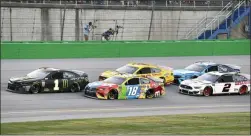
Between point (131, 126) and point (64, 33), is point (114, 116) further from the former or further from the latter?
point (64, 33)

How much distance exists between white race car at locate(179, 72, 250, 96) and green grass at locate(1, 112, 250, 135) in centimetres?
545

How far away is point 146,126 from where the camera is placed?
56.0ft

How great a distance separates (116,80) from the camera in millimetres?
24312

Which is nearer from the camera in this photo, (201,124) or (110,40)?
(201,124)

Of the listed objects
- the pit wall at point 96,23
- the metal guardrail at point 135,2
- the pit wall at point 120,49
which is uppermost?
the metal guardrail at point 135,2

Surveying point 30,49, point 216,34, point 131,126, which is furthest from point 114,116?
point 216,34

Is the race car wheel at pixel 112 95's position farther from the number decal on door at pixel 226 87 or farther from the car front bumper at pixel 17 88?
the number decal on door at pixel 226 87

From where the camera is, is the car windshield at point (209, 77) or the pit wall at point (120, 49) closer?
the car windshield at point (209, 77)

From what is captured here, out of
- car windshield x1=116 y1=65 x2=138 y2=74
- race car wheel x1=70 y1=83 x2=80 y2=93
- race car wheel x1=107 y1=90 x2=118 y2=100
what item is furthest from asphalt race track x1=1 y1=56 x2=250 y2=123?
car windshield x1=116 y1=65 x2=138 y2=74

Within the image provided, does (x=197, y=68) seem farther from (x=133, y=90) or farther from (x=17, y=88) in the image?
(x=17, y=88)

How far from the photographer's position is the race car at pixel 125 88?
76.7ft

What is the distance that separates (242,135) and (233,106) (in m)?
8.50

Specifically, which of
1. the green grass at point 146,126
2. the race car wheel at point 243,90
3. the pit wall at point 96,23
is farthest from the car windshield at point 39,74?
the race car wheel at point 243,90

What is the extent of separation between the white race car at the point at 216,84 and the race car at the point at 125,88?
135 centimetres
